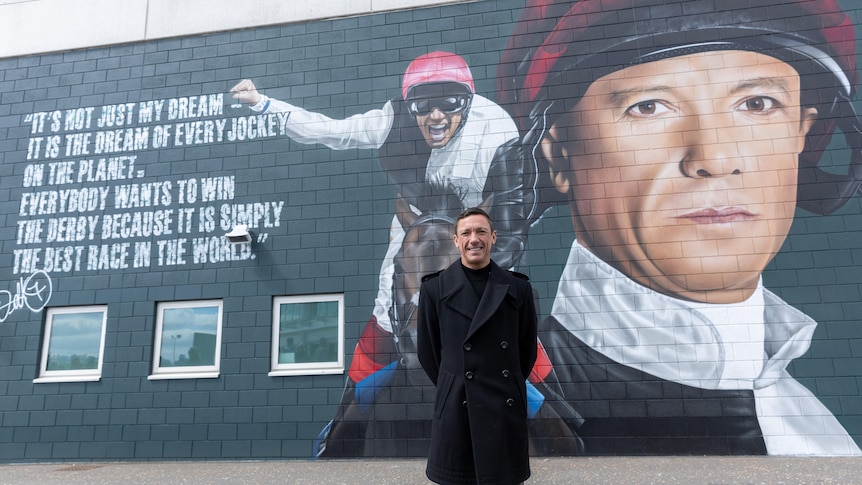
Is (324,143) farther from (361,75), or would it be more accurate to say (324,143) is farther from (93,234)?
(93,234)

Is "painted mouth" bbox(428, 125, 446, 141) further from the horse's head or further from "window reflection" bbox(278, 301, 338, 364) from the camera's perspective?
"window reflection" bbox(278, 301, 338, 364)

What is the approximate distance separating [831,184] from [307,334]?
6.42 meters

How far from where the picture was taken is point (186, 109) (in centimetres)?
803

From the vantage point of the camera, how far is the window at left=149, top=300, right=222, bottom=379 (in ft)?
23.9

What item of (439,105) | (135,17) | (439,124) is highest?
(135,17)

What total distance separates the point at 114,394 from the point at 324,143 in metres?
4.09

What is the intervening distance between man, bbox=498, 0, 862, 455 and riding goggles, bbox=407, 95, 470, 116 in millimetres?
589

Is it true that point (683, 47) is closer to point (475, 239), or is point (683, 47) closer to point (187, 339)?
point (475, 239)

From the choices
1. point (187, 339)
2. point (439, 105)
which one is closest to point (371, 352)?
point (187, 339)

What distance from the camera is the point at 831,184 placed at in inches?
264

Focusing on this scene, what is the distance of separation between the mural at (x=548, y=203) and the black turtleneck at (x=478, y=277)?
13.9ft

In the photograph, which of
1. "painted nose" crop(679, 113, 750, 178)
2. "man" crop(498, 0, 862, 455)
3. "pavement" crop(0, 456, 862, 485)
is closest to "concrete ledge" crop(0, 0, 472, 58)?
"man" crop(498, 0, 862, 455)

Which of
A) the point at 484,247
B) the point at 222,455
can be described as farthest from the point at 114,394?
the point at 484,247
